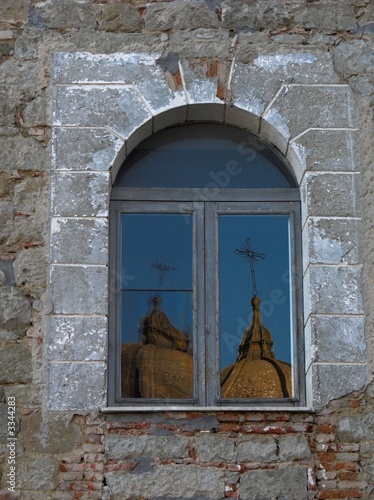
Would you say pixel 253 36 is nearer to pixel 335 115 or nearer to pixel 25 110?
pixel 335 115

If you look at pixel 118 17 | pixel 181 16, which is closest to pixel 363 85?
pixel 181 16

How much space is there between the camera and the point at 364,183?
25.7 ft

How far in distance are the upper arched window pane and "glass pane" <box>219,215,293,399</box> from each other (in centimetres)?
26

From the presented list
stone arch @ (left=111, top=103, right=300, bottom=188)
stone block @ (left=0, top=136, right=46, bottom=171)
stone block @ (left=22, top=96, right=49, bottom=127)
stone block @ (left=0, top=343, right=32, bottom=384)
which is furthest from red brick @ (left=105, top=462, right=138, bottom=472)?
stone block @ (left=22, top=96, right=49, bottom=127)

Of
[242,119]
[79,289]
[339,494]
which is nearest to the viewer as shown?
[339,494]

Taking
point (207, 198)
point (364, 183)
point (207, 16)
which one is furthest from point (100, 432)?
point (207, 16)

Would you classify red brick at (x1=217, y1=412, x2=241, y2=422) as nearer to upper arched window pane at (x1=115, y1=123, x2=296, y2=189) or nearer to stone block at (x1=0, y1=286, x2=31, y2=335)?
stone block at (x1=0, y1=286, x2=31, y2=335)

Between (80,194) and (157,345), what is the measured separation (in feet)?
3.18

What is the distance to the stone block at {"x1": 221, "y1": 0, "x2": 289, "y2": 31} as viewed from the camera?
26.7 feet

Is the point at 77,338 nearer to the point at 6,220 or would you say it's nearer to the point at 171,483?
the point at 6,220

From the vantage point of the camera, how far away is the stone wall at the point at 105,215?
733 cm

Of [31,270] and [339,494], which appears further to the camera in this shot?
[31,270]

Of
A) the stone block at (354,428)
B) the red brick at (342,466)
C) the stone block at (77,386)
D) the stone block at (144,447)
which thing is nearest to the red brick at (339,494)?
the red brick at (342,466)

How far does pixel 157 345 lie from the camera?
25.5 ft
